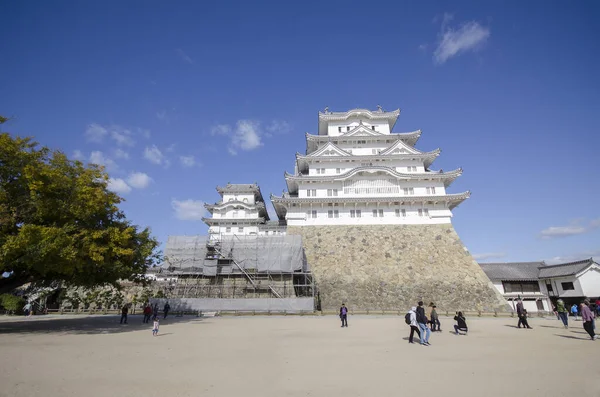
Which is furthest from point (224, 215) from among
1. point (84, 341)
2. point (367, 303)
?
point (84, 341)

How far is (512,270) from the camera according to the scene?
31797mm

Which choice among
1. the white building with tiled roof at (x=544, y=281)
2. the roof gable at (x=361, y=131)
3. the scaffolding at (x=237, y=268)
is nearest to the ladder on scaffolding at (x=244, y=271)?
the scaffolding at (x=237, y=268)

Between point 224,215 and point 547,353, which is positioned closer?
point 547,353

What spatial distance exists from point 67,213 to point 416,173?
2944cm

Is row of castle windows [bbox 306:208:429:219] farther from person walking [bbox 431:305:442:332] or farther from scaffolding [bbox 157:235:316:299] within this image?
person walking [bbox 431:305:442:332]

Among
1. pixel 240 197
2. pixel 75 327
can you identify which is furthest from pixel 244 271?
pixel 240 197

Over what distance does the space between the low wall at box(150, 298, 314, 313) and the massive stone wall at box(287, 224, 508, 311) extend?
10.2ft

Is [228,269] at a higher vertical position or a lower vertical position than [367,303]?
higher

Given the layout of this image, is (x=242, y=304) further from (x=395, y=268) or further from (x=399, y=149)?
(x=399, y=149)

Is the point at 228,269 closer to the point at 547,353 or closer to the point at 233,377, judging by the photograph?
the point at 233,377

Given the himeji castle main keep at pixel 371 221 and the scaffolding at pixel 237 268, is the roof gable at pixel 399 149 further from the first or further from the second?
the scaffolding at pixel 237 268

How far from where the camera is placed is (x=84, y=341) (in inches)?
422

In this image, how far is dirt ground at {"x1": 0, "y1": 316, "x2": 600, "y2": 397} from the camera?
17.7 ft

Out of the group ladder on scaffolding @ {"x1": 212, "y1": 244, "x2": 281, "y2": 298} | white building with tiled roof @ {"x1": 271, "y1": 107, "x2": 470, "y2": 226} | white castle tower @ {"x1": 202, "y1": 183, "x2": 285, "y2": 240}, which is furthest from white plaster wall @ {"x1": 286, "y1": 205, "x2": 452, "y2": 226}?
ladder on scaffolding @ {"x1": 212, "y1": 244, "x2": 281, "y2": 298}
